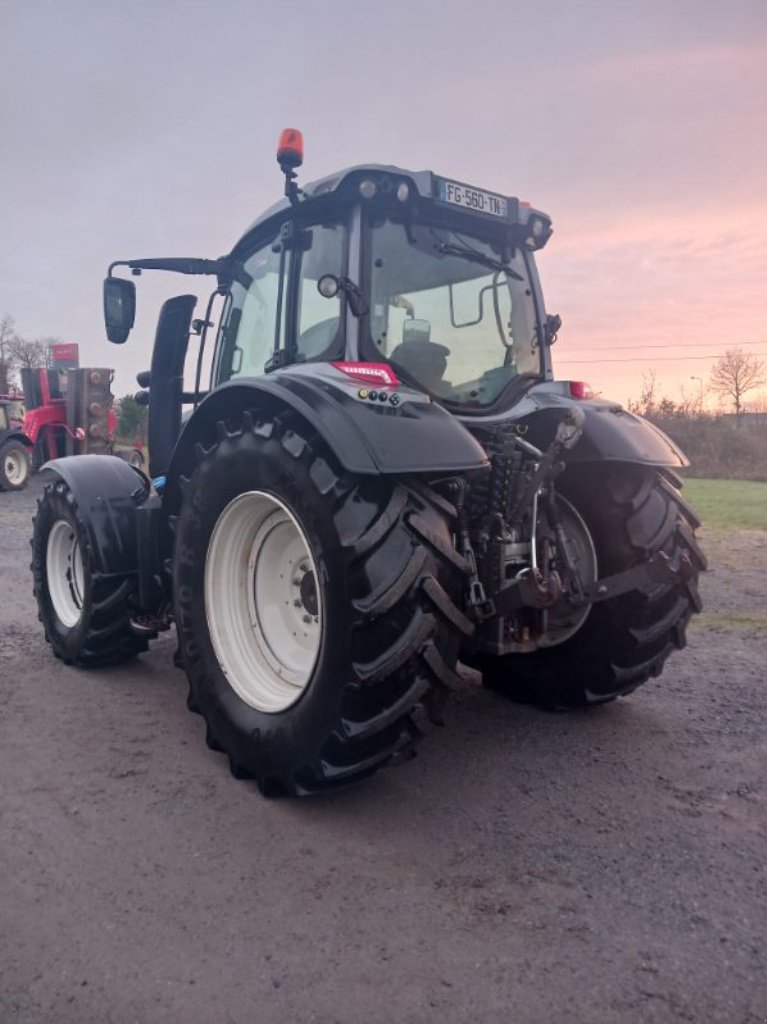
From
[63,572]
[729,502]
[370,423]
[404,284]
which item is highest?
[404,284]

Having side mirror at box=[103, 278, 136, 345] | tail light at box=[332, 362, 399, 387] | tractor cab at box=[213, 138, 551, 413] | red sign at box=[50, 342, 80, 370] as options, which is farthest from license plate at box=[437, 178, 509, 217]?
red sign at box=[50, 342, 80, 370]

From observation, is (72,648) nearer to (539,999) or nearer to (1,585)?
(1,585)

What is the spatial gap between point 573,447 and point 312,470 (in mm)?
1159

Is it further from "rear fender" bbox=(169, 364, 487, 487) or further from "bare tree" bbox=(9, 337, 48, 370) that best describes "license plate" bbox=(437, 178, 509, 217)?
"bare tree" bbox=(9, 337, 48, 370)

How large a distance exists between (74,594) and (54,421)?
12749mm

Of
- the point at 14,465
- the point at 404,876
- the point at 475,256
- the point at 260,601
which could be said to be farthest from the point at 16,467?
the point at 404,876

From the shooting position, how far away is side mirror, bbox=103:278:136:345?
13.9 ft

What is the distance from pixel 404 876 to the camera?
2.48 meters

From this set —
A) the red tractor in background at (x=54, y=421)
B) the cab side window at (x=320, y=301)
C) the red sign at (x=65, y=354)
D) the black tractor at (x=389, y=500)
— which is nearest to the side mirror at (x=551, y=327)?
the black tractor at (x=389, y=500)

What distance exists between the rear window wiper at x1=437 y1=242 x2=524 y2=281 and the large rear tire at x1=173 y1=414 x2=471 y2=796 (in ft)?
3.86

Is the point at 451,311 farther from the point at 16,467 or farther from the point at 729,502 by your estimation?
the point at 16,467

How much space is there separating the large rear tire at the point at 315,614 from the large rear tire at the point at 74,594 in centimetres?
120

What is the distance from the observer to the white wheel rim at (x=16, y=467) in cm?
1573

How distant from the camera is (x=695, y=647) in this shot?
5.12m
